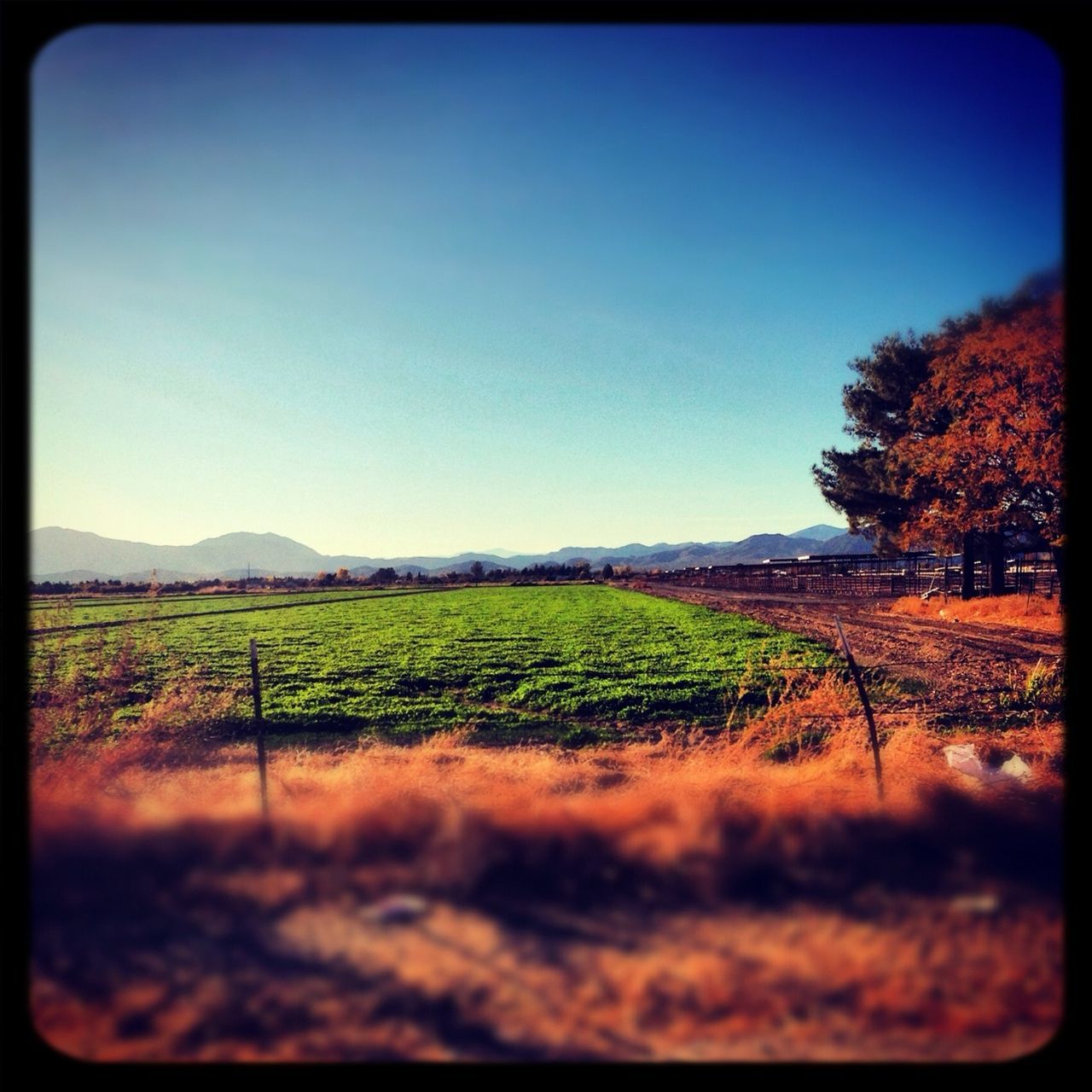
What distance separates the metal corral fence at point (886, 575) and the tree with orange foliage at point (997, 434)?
416 cm

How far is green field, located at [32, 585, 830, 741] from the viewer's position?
428 inches

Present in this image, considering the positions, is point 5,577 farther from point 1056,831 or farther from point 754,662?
point 754,662

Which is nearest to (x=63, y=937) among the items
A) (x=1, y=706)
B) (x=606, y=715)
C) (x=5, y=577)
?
(x=1, y=706)

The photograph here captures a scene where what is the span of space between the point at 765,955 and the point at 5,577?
4258 millimetres

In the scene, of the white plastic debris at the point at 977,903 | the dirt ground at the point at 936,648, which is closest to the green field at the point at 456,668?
the dirt ground at the point at 936,648

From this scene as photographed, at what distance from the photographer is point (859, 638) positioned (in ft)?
61.8

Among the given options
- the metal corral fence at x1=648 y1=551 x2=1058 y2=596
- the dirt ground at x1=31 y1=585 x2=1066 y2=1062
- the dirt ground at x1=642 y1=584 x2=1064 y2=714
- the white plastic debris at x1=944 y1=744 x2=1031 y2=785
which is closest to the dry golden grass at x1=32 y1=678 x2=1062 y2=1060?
the dirt ground at x1=31 y1=585 x2=1066 y2=1062

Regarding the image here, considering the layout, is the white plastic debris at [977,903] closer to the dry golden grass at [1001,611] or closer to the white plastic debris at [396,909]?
the white plastic debris at [396,909]

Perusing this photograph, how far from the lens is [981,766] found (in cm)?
630

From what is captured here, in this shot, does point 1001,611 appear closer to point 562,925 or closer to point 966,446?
point 966,446

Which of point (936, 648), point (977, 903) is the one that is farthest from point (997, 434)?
point (977, 903)

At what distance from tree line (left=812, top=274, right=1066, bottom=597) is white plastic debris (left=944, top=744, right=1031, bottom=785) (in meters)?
9.91

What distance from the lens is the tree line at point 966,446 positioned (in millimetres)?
16359

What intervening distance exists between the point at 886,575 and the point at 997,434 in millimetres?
22851
